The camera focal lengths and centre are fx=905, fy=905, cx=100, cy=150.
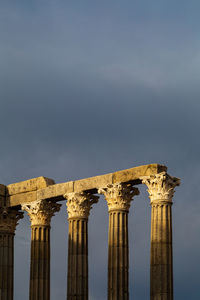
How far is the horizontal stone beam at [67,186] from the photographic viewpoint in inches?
2918

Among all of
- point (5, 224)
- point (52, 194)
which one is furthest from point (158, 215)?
point (5, 224)

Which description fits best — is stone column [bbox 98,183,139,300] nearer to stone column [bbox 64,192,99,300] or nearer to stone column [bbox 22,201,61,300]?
stone column [bbox 64,192,99,300]

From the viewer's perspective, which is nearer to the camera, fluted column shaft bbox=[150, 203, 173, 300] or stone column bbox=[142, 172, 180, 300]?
fluted column shaft bbox=[150, 203, 173, 300]

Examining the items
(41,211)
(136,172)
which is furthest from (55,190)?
(136,172)

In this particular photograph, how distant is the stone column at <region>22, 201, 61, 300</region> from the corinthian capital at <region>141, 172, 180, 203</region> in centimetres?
1346

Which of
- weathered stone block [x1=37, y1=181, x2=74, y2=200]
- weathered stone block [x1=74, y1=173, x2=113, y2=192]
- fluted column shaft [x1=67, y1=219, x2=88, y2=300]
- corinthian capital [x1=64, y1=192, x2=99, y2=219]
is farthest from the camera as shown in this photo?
weathered stone block [x1=37, y1=181, x2=74, y2=200]

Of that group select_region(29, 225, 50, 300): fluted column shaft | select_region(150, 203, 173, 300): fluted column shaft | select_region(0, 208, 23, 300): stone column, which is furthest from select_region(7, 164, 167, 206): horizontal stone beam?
select_region(150, 203, 173, 300): fluted column shaft

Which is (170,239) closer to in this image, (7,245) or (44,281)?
(44,281)

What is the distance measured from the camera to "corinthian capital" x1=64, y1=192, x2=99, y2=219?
79062 mm

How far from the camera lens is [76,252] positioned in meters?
78.2

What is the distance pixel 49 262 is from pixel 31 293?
3.28m

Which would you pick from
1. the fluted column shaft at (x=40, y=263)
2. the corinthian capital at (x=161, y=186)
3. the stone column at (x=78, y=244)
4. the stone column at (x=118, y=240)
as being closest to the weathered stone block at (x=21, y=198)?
the fluted column shaft at (x=40, y=263)

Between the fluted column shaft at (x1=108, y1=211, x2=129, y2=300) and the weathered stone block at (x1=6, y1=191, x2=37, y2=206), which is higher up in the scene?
the weathered stone block at (x1=6, y1=191, x2=37, y2=206)

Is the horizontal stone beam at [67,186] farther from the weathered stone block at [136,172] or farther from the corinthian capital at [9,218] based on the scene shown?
the corinthian capital at [9,218]
